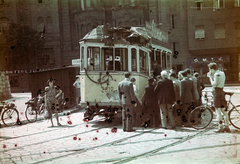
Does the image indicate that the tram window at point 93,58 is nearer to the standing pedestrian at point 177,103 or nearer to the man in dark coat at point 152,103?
the man in dark coat at point 152,103

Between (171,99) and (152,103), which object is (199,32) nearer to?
(152,103)

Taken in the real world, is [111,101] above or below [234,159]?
above

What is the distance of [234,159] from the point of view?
539 centimetres

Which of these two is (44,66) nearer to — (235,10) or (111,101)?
(235,10)

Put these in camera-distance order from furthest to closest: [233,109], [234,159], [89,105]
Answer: [89,105] < [233,109] < [234,159]

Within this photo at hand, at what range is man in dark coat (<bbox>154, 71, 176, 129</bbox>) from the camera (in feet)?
30.0

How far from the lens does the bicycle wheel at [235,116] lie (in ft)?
26.7

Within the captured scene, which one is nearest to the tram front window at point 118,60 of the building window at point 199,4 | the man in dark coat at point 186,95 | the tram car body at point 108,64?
the tram car body at point 108,64

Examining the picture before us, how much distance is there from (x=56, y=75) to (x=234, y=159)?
13.7 metres

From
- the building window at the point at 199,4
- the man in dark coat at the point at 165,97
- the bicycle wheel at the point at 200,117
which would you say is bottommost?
the bicycle wheel at the point at 200,117

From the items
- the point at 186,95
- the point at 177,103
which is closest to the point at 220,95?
the point at 186,95

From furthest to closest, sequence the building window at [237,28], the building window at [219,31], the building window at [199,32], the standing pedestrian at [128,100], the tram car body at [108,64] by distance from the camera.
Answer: the building window at [199,32], the building window at [219,31], the building window at [237,28], the tram car body at [108,64], the standing pedestrian at [128,100]

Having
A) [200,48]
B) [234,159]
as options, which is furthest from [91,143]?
[200,48]

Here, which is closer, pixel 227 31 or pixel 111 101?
pixel 111 101
